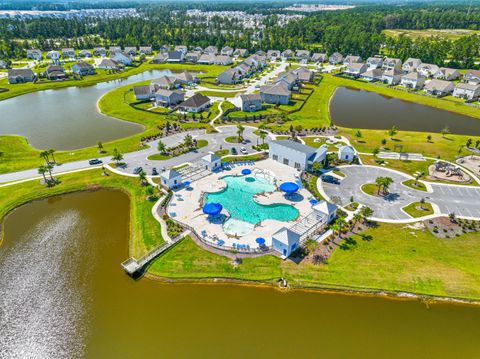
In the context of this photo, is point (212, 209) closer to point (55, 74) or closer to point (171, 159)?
point (171, 159)

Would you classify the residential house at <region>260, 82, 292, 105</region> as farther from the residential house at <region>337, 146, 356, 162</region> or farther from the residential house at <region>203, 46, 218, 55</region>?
the residential house at <region>203, 46, 218, 55</region>

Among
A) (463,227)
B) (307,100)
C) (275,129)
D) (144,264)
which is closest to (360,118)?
(307,100)

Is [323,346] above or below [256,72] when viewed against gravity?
below

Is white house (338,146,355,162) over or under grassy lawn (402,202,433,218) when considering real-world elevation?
over

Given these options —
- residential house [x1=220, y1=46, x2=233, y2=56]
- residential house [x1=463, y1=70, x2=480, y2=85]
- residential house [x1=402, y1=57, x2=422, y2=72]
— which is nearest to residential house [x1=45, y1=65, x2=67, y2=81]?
residential house [x1=220, y1=46, x2=233, y2=56]

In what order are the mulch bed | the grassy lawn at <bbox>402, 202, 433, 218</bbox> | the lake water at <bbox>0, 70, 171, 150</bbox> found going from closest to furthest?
the mulch bed < the grassy lawn at <bbox>402, 202, 433, 218</bbox> < the lake water at <bbox>0, 70, 171, 150</bbox>

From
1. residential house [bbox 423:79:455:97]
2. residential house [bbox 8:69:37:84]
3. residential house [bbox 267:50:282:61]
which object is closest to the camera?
residential house [bbox 423:79:455:97]

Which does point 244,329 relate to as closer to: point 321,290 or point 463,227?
point 321,290
